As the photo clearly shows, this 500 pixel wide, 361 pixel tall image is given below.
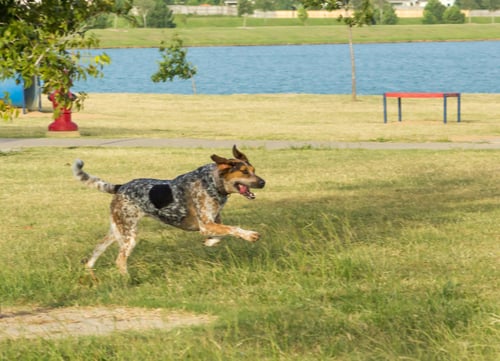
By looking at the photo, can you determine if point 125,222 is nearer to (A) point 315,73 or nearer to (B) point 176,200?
(B) point 176,200

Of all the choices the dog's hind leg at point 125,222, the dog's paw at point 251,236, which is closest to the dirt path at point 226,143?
the dog's hind leg at point 125,222

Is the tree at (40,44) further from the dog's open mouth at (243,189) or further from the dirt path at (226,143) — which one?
the dirt path at (226,143)

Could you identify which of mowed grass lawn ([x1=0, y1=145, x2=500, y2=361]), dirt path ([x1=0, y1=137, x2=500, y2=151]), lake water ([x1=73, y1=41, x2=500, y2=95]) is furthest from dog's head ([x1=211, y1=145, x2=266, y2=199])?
lake water ([x1=73, y1=41, x2=500, y2=95])

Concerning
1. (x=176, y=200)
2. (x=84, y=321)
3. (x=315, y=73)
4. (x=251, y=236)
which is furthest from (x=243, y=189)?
(x=315, y=73)

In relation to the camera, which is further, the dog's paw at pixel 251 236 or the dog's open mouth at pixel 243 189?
the dog's open mouth at pixel 243 189

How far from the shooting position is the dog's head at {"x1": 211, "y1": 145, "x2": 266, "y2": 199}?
34.0 ft

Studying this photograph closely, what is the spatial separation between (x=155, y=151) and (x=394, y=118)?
15515 mm

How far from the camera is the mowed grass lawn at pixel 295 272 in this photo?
8352mm

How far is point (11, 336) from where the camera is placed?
352 inches

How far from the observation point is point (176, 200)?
35.4 ft

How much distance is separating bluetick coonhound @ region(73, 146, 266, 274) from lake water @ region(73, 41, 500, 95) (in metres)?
65.4

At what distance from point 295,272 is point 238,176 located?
3.99ft

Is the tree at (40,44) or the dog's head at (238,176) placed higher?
the tree at (40,44)

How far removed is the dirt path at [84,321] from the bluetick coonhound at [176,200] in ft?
3.56
